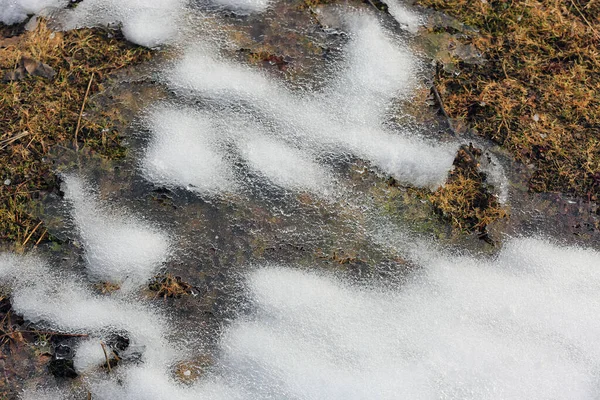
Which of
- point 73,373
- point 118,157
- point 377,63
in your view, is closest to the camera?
point 73,373

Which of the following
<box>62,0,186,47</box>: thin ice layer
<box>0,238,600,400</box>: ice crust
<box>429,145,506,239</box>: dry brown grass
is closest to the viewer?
<box>0,238,600,400</box>: ice crust

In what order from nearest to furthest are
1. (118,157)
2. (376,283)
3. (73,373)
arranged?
(73,373)
(376,283)
(118,157)

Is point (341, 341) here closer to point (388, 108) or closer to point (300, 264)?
point (300, 264)

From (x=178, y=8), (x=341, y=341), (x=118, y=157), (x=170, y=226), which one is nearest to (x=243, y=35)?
(x=178, y=8)

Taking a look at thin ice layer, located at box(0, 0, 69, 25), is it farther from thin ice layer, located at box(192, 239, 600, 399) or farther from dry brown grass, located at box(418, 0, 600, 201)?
dry brown grass, located at box(418, 0, 600, 201)

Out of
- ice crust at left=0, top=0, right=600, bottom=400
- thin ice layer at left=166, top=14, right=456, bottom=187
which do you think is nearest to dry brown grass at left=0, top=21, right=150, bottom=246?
ice crust at left=0, top=0, right=600, bottom=400

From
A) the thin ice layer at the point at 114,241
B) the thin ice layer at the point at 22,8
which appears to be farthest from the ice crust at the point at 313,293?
the thin ice layer at the point at 22,8

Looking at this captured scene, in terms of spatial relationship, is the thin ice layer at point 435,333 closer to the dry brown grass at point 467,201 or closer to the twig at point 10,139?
the dry brown grass at point 467,201
